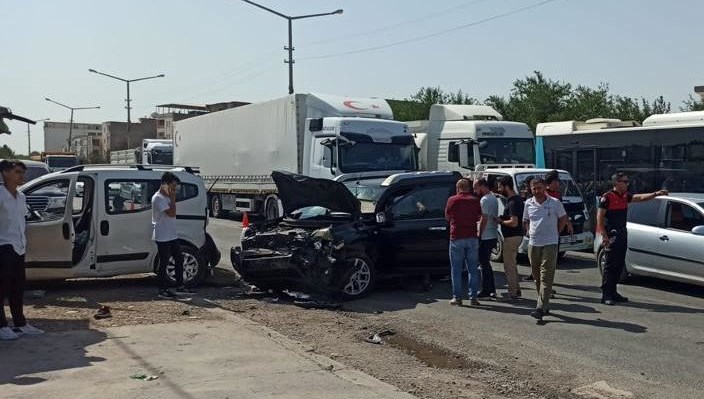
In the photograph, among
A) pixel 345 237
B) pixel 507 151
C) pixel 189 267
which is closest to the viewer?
pixel 345 237

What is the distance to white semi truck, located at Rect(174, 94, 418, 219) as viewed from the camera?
18.4 metres

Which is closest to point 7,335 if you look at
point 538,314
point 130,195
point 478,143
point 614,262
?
point 130,195

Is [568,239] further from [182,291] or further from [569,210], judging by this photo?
[182,291]

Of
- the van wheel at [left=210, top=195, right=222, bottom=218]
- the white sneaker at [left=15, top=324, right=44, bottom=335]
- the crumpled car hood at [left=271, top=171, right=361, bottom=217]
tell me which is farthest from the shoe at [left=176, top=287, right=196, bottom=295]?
the van wheel at [left=210, top=195, right=222, bottom=218]

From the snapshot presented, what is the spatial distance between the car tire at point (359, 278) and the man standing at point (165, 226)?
7.90ft

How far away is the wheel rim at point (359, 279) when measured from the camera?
10.3m

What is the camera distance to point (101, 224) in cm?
1048

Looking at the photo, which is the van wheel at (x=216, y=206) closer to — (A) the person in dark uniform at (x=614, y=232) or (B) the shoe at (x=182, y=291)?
(B) the shoe at (x=182, y=291)

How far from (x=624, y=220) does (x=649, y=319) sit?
5.43 feet

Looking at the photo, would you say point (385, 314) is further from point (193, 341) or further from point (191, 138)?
point (191, 138)

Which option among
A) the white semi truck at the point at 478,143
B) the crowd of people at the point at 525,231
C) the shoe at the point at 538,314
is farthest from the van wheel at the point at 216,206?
the shoe at the point at 538,314

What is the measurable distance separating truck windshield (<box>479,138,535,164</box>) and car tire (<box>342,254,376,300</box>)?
10805 mm

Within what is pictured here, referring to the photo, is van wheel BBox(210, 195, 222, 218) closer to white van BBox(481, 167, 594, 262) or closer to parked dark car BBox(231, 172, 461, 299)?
white van BBox(481, 167, 594, 262)

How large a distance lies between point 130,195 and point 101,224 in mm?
642
